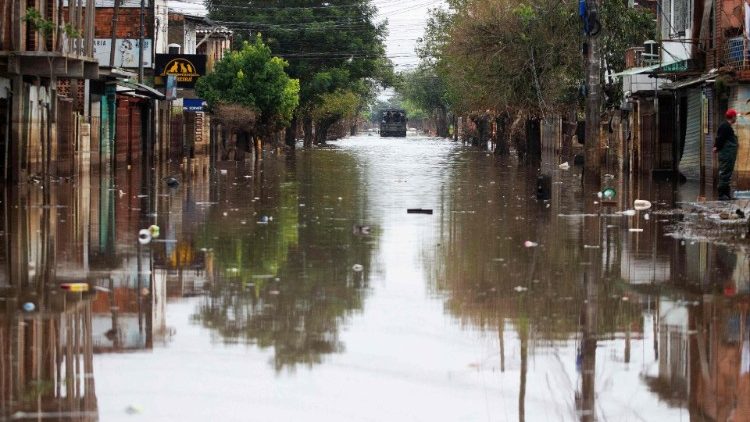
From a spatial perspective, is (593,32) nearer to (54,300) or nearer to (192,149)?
(54,300)

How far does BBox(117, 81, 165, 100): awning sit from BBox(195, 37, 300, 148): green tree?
9.36 m

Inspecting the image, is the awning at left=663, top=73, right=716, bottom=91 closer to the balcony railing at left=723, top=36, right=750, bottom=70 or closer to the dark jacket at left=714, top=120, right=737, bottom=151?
the balcony railing at left=723, top=36, right=750, bottom=70

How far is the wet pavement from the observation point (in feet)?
25.8

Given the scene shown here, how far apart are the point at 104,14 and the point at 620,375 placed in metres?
51.5

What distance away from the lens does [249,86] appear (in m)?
61.5

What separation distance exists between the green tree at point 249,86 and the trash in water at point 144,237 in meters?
41.8

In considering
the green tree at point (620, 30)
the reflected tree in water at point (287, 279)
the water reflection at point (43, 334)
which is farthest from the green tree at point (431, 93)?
the water reflection at point (43, 334)

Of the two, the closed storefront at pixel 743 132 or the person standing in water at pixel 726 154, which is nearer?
the person standing in water at pixel 726 154

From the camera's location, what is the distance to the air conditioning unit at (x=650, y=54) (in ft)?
144

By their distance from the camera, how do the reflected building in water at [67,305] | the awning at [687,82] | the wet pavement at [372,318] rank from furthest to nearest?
the awning at [687,82], the reflected building in water at [67,305], the wet pavement at [372,318]

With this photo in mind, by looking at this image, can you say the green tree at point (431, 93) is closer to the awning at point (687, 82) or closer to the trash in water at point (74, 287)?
the awning at point (687, 82)

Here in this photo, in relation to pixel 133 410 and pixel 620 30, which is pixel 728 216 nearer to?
pixel 133 410

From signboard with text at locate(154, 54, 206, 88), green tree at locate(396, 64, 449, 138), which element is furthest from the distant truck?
signboard with text at locate(154, 54, 206, 88)

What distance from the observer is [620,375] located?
342 inches
